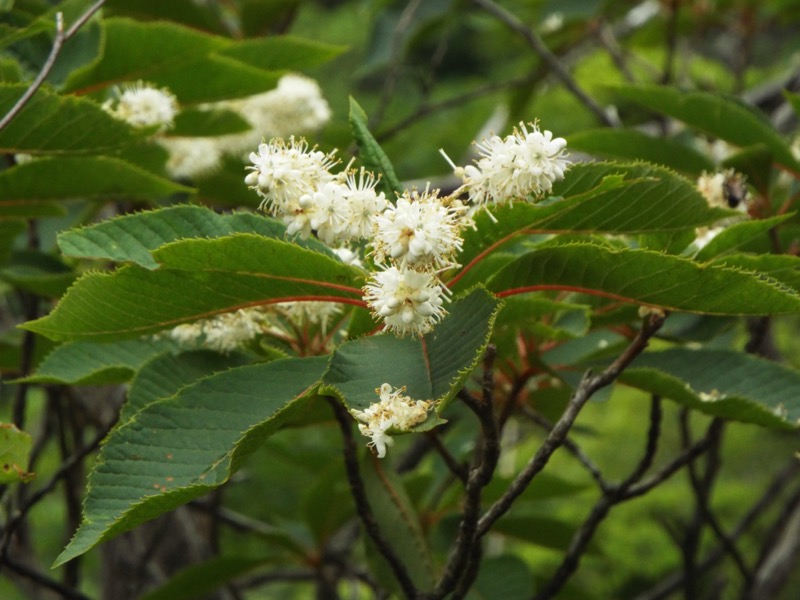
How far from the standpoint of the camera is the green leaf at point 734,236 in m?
1.51

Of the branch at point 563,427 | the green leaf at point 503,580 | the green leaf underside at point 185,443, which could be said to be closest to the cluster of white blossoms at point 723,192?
the branch at point 563,427

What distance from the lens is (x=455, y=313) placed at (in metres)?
1.36

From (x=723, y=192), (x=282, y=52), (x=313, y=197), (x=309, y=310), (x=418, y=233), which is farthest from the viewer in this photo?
(x=282, y=52)

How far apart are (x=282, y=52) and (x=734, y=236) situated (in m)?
1.28

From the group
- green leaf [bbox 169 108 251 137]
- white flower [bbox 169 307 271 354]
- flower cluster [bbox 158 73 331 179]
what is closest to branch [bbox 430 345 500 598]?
white flower [bbox 169 307 271 354]

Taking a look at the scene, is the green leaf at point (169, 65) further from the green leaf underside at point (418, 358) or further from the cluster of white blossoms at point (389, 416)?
the cluster of white blossoms at point (389, 416)

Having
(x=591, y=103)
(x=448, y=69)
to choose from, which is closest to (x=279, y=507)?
(x=591, y=103)

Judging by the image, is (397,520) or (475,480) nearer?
(475,480)

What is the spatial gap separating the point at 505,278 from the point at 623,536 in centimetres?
347

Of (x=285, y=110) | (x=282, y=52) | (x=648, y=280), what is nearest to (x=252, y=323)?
(x=648, y=280)

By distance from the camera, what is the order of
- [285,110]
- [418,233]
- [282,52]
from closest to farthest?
1. [418,233]
2. [282,52]
3. [285,110]

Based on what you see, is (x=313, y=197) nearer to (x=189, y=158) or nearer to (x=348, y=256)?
(x=348, y=256)

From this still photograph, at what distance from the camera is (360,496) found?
5.36 feet

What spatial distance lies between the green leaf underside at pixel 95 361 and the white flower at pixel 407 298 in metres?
0.60
